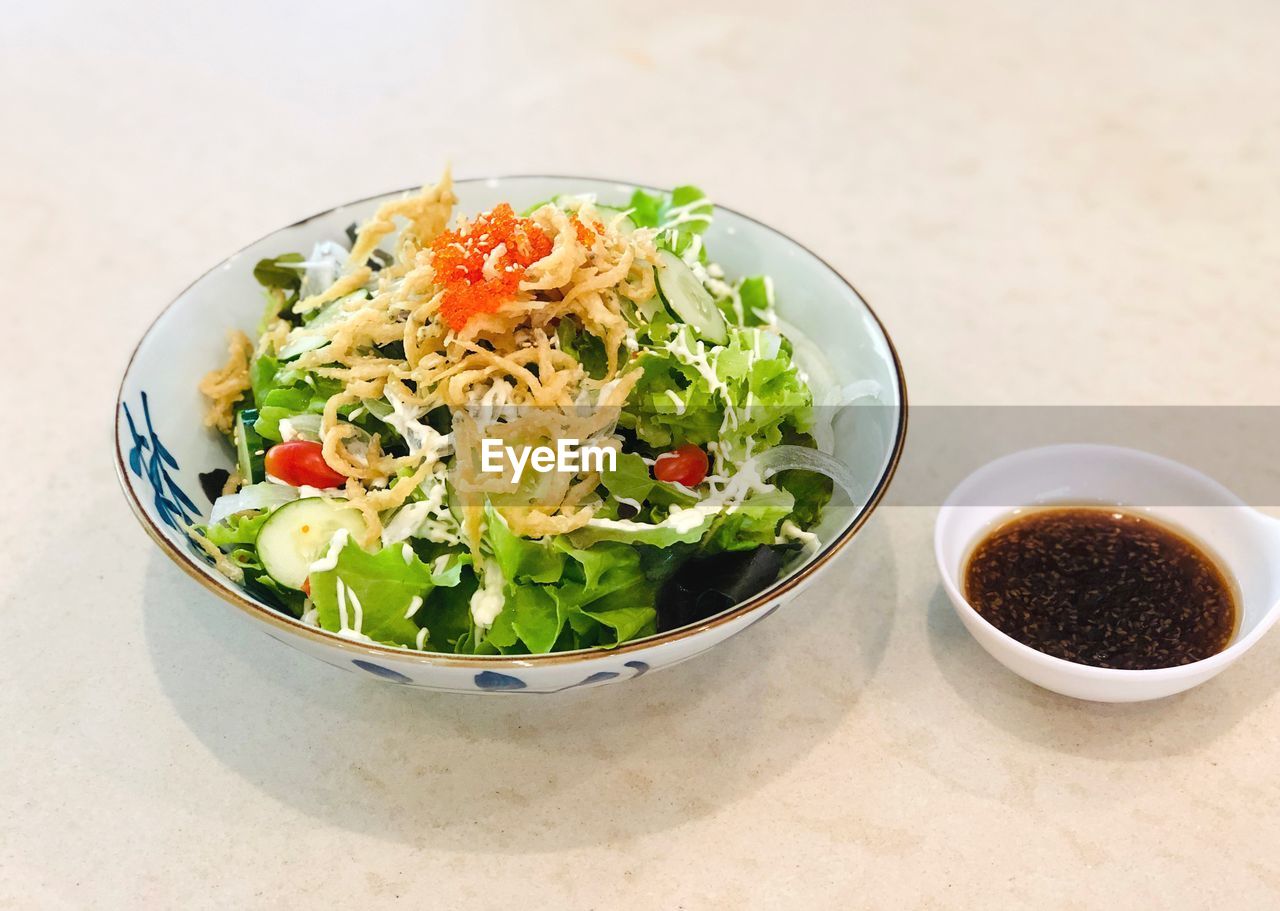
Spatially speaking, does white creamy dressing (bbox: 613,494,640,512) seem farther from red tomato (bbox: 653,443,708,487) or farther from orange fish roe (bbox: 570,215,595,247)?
orange fish roe (bbox: 570,215,595,247)

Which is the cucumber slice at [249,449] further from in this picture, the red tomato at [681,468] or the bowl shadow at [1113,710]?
the bowl shadow at [1113,710]

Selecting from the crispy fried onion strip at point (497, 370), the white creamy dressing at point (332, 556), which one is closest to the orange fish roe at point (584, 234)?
the crispy fried onion strip at point (497, 370)

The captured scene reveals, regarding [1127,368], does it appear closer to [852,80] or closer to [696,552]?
[696,552]

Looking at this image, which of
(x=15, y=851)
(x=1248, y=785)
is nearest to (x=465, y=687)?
(x=15, y=851)

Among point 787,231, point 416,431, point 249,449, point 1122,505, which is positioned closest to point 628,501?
point 416,431

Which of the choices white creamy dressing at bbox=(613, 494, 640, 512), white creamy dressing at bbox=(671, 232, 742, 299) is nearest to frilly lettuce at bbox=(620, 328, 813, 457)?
white creamy dressing at bbox=(613, 494, 640, 512)

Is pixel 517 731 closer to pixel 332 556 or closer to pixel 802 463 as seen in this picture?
pixel 332 556
